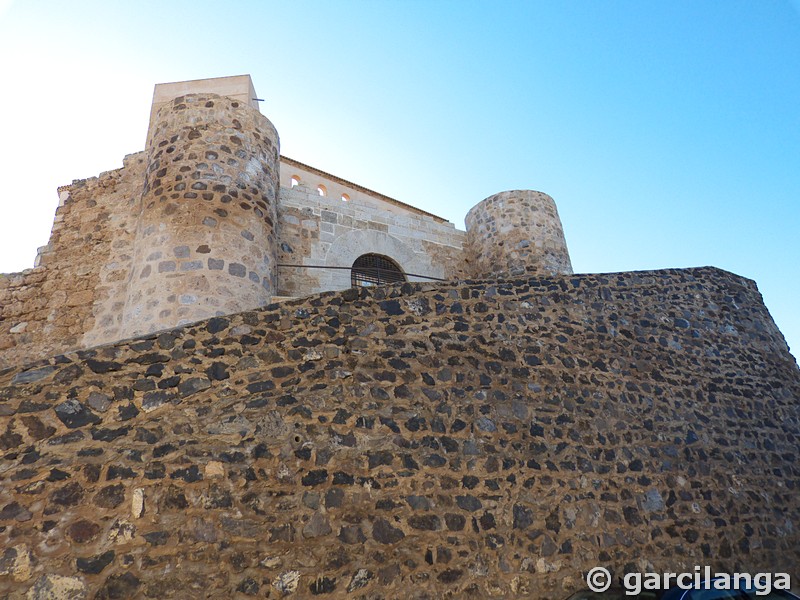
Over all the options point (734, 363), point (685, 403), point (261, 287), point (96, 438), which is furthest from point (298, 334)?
point (734, 363)

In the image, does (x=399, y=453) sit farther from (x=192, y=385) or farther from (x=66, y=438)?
(x=66, y=438)

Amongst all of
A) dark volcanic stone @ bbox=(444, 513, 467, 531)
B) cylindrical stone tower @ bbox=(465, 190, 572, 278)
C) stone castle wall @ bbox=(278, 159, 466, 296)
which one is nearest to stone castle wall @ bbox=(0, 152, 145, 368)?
stone castle wall @ bbox=(278, 159, 466, 296)

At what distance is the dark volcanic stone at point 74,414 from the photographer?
9.40ft

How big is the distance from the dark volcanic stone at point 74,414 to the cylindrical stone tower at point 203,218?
228cm

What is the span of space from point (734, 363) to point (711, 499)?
186cm

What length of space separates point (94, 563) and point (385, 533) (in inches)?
65.8

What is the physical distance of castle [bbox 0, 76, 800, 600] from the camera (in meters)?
2.81

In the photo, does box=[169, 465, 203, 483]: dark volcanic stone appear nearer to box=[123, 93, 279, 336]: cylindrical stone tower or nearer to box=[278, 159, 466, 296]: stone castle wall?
box=[123, 93, 279, 336]: cylindrical stone tower

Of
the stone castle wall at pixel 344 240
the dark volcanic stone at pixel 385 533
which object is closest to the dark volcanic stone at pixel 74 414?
the dark volcanic stone at pixel 385 533

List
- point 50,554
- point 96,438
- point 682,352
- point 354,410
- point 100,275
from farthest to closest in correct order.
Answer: point 100,275 < point 682,352 < point 354,410 < point 96,438 < point 50,554

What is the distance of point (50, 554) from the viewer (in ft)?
8.29

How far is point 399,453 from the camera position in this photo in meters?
3.59

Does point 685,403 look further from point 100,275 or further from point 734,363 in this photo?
point 100,275

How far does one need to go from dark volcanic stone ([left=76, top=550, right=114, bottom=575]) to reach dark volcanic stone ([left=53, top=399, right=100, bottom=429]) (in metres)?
0.74
